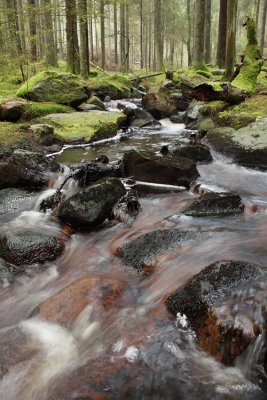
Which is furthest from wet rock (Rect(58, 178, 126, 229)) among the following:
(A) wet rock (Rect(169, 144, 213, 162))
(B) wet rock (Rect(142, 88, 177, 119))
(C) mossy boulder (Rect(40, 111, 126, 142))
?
(B) wet rock (Rect(142, 88, 177, 119))

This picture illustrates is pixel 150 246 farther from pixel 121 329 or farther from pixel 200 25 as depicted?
pixel 200 25

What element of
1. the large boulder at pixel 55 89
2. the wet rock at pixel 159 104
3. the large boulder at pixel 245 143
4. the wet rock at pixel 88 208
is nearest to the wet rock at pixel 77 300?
the wet rock at pixel 88 208

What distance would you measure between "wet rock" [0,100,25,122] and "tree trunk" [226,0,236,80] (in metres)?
6.55

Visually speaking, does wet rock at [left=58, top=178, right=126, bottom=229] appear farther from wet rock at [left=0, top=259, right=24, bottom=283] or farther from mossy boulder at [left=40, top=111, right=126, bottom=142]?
mossy boulder at [left=40, top=111, right=126, bottom=142]

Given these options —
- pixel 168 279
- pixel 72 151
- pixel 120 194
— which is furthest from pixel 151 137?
pixel 168 279

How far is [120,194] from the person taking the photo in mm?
6066

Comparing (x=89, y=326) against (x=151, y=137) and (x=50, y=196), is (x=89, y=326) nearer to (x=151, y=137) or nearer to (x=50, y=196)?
(x=50, y=196)

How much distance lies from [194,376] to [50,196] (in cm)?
419

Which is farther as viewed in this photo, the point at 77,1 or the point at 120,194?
the point at 77,1

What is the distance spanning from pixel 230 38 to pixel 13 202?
884 cm

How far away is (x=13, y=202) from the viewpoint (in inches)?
247

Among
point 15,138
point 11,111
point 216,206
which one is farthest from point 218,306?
point 11,111

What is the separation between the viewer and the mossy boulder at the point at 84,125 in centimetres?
970

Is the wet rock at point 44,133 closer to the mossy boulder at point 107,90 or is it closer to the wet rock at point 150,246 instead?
the wet rock at point 150,246
